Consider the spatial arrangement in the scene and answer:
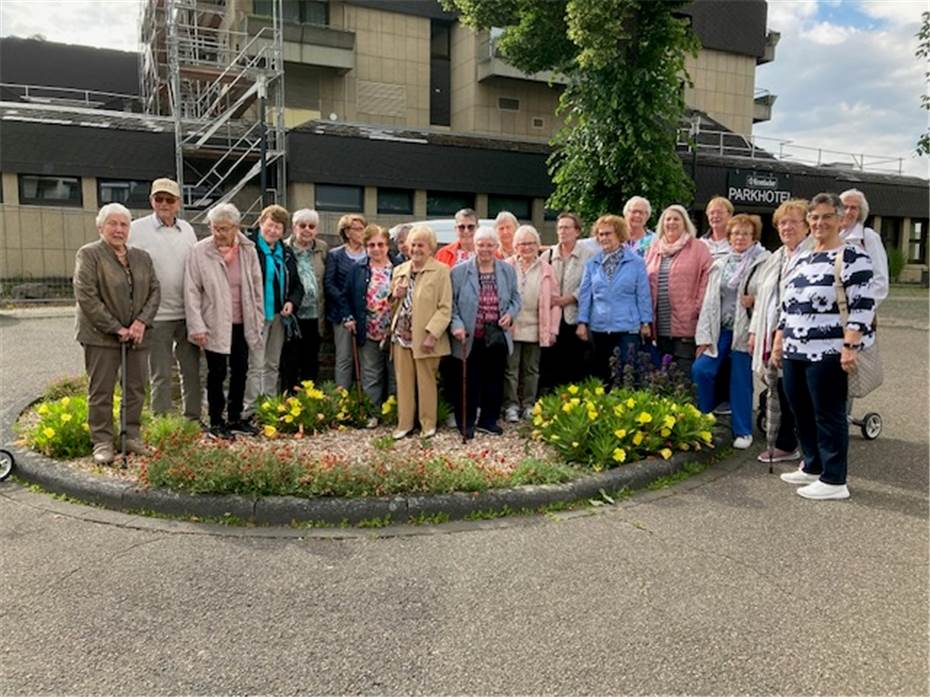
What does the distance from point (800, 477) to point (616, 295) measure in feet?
7.28

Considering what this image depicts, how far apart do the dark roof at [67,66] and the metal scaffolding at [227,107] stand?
1262 centimetres

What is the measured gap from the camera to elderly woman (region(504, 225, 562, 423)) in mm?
7203

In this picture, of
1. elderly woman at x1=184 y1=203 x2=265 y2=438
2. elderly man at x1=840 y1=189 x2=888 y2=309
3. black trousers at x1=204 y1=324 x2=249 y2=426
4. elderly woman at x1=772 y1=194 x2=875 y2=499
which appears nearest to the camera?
elderly woman at x1=772 y1=194 x2=875 y2=499

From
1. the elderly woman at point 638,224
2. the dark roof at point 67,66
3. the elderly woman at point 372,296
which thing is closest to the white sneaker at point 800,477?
the elderly woman at point 638,224

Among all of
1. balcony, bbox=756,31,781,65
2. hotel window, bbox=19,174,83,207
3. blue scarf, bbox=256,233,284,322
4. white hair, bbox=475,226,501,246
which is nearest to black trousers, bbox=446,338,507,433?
white hair, bbox=475,226,501,246

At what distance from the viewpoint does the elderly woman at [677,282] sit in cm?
706

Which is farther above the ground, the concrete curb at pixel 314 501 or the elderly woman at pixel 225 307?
the elderly woman at pixel 225 307

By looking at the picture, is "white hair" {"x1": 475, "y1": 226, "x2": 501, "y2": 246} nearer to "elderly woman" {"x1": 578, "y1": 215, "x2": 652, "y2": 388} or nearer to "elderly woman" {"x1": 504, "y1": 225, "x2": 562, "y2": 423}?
"elderly woman" {"x1": 504, "y1": 225, "x2": 562, "y2": 423}

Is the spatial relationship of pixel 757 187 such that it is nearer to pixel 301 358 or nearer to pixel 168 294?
pixel 301 358

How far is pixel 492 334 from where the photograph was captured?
681 centimetres

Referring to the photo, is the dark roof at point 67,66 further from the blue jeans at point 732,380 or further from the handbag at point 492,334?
the blue jeans at point 732,380

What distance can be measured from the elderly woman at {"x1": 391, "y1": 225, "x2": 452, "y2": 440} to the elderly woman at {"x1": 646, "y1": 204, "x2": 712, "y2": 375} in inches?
82.6

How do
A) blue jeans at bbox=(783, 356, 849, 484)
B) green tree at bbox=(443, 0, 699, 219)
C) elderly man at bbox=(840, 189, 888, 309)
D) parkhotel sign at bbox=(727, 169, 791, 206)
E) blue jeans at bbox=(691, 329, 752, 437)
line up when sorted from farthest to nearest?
parkhotel sign at bbox=(727, 169, 791, 206)
green tree at bbox=(443, 0, 699, 219)
blue jeans at bbox=(691, 329, 752, 437)
elderly man at bbox=(840, 189, 888, 309)
blue jeans at bbox=(783, 356, 849, 484)

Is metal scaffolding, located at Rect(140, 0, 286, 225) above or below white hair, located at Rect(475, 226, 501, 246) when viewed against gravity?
above
